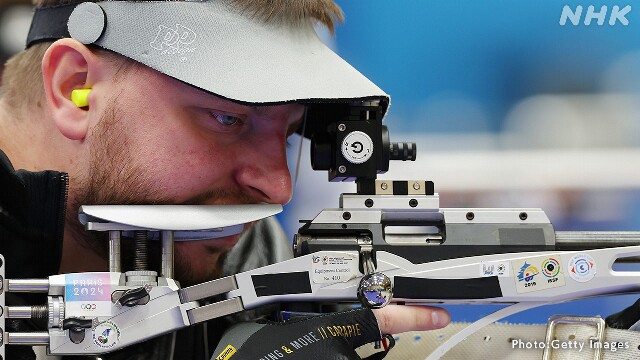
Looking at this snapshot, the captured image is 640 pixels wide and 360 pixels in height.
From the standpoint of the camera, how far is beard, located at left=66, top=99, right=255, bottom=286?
1429 millimetres

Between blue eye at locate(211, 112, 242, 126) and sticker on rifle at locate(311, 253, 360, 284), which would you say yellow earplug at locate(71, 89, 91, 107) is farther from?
sticker on rifle at locate(311, 253, 360, 284)

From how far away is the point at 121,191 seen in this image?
1.44 metres

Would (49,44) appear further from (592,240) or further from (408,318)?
(592,240)

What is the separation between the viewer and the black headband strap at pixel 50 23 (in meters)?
1.52

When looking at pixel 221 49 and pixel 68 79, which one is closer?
pixel 221 49

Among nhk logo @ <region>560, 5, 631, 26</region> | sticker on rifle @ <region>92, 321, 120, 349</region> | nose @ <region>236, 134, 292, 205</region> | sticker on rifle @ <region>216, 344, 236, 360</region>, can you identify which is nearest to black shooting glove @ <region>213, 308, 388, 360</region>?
sticker on rifle @ <region>216, 344, 236, 360</region>

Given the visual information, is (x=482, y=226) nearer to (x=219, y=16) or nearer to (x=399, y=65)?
(x=219, y=16)

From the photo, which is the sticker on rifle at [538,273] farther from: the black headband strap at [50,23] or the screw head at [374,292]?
the black headband strap at [50,23]

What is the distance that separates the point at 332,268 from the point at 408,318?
0.14m

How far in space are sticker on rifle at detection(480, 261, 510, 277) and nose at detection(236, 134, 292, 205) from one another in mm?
364

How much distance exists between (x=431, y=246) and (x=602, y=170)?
811 mm

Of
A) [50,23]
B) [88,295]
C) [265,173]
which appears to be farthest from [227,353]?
[50,23]

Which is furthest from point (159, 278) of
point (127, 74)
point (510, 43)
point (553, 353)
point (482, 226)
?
point (510, 43)

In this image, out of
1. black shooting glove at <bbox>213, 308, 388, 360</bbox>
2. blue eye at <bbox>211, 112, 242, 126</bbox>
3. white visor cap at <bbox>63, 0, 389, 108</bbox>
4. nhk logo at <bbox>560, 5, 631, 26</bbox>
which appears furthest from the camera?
nhk logo at <bbox>560, 5, 631, 26</bbox>
